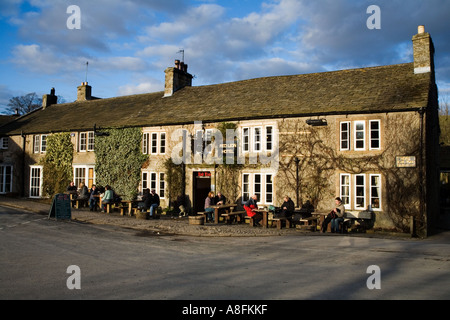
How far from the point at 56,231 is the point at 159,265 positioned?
7.21 m

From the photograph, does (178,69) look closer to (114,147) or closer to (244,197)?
(114,147)

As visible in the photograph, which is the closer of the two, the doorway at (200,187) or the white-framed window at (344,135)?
the white-framed window at (344,135)

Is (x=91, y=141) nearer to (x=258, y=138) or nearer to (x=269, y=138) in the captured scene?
(x=258, y=138)

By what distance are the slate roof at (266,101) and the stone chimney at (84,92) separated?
3.92 m

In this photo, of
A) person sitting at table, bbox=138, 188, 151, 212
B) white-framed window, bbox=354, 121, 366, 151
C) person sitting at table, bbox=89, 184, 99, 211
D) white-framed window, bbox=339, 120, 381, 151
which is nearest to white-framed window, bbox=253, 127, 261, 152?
white-framed window, bbox=339, 120, 381, 151

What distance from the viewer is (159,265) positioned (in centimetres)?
916

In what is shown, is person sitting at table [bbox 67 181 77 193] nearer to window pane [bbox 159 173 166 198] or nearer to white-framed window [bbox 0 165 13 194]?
window pane [bbox 159 173 166 198]

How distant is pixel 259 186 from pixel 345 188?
4.43 meters

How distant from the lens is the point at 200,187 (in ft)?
73.4

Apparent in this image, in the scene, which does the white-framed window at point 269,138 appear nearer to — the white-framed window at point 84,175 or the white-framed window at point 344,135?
the white-framed window at point 344,135

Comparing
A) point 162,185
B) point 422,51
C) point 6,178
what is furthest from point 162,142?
point 6,178

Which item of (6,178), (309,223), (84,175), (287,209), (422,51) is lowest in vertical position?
(309,223)

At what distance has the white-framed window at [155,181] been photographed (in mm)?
22734

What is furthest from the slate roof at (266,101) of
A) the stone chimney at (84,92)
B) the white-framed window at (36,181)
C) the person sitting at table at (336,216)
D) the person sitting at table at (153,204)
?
the person sitting at table at (153,204)
